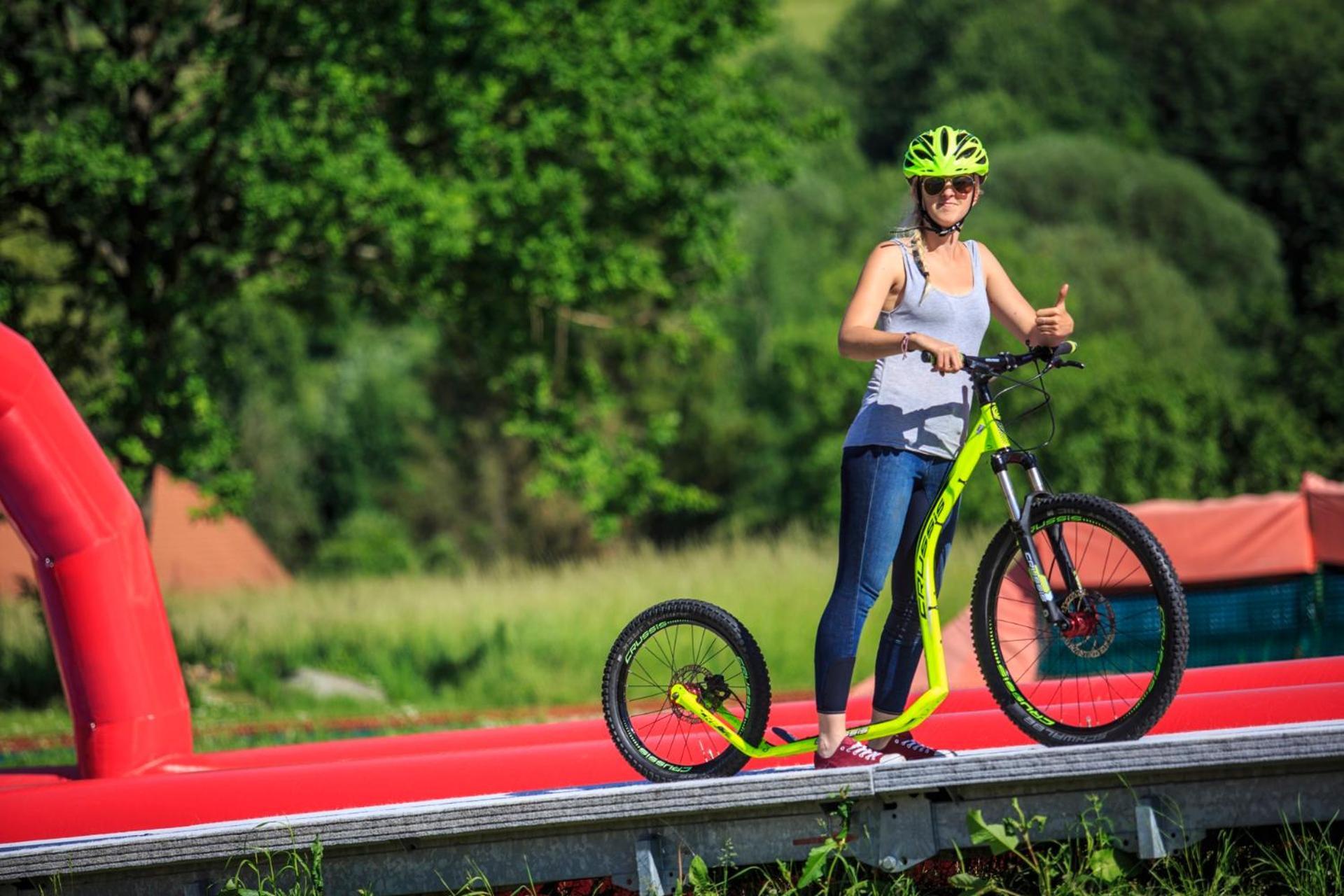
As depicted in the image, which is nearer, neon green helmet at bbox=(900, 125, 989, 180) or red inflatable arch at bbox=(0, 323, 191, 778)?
neon green helmet at bbox=(900, 125, 989, 180)

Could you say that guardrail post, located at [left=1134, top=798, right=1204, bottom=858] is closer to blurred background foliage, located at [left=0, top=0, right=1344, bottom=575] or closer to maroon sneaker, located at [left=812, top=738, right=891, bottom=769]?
maroon sneaker, located at [left=812, top=738, right=891, bottom=769]

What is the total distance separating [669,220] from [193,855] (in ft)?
42.3

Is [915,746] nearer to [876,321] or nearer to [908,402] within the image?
[908,402]

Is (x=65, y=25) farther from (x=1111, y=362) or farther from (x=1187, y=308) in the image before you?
(x=1187, y=308)

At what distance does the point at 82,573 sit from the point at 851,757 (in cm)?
389

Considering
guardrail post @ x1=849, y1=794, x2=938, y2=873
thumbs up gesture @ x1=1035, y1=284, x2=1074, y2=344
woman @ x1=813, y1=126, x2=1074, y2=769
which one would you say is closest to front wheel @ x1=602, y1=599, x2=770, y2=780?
woman @ x1=813, y1=126, x2=1074, y2=769

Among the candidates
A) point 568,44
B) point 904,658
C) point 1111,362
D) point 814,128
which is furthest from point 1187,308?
point 904,658

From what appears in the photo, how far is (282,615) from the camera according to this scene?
19.4 m

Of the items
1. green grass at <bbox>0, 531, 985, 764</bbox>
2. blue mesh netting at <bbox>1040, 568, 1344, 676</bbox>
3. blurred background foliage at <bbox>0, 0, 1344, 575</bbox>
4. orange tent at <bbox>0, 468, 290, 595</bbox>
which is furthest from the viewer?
orange tent at <bbox>0, 468, 290, 595</bbox>

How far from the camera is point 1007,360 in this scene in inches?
191

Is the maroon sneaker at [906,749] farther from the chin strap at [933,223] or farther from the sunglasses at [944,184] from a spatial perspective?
the sunglasses at [944,184]

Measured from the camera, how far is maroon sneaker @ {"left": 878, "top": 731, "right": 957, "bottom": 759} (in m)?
5.05

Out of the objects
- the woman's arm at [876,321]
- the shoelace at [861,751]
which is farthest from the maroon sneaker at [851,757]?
the woman's arm at [876,321]

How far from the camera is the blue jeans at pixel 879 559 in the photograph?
4.93m
